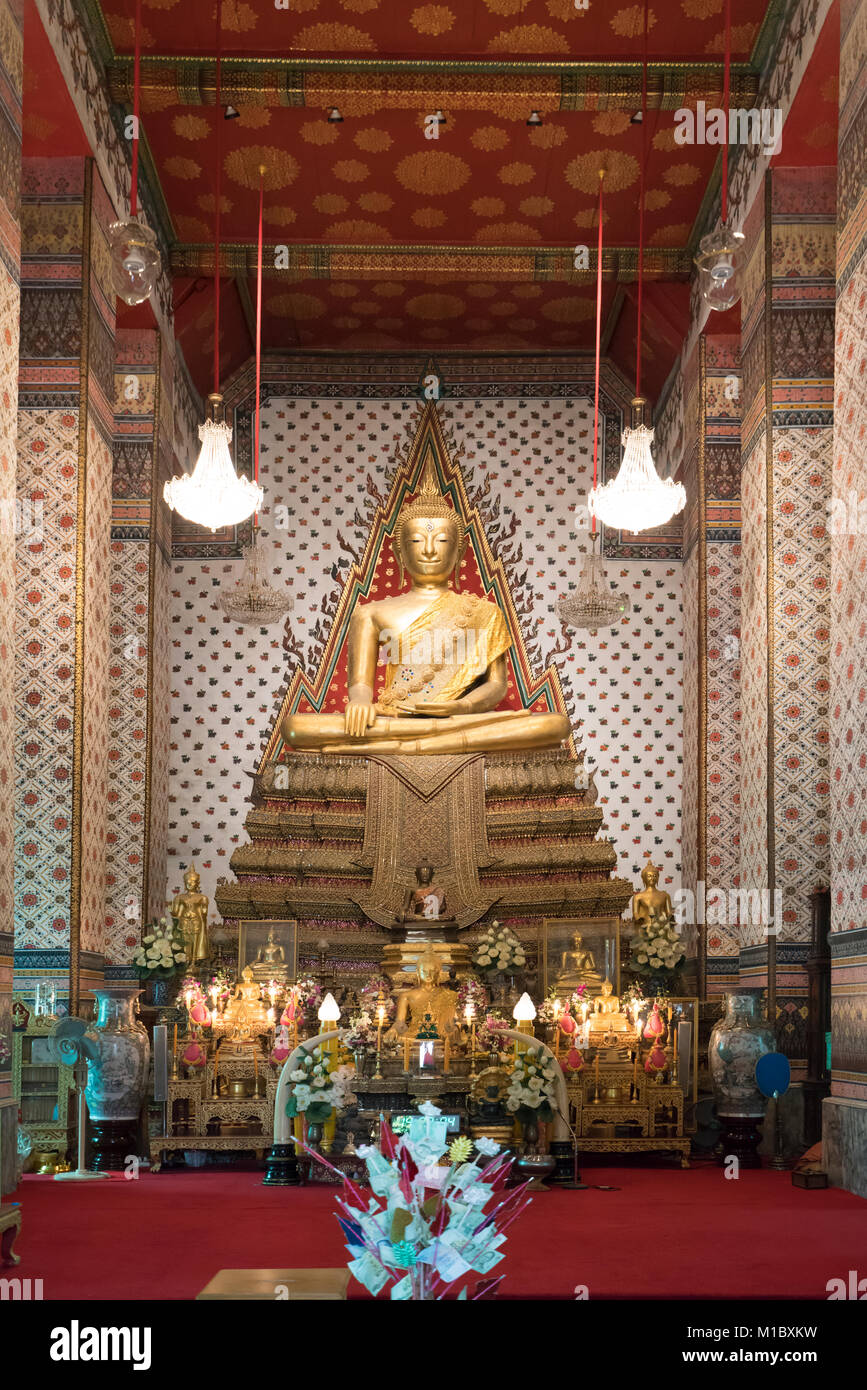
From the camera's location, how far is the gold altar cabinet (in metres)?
11.0

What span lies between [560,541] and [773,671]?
530 cm

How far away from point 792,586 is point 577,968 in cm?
272

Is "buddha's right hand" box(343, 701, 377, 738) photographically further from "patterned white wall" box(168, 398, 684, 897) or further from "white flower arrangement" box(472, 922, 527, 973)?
"white flower arrangement" box(472, 922, 527, 973)

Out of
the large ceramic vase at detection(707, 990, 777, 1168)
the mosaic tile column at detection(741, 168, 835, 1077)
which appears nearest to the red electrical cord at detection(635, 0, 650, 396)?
the mosaic tile column at detection(741, 168, 835, 1077)

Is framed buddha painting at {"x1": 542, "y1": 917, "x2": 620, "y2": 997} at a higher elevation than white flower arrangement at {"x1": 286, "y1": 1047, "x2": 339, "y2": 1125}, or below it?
higher

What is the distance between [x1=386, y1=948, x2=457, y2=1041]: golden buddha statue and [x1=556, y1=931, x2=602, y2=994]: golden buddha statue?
0.78 m

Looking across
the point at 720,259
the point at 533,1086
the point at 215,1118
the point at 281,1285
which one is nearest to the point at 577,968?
the point at 533,1086

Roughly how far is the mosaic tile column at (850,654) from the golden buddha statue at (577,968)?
2.47 m

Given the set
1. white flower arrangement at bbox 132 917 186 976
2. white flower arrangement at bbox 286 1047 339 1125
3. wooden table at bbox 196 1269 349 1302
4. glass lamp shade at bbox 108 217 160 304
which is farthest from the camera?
white flower arrangement at bbox 132 917 186 976

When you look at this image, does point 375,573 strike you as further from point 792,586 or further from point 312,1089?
point 312,1089

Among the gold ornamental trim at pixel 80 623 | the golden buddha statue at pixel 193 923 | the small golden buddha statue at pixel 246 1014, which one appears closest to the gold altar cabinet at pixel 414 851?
the golden buddha statue at pixel 193 923

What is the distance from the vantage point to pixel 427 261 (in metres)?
12.8

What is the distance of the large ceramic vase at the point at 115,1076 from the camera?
839 centimetres

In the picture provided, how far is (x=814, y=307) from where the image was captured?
9.76 metres
